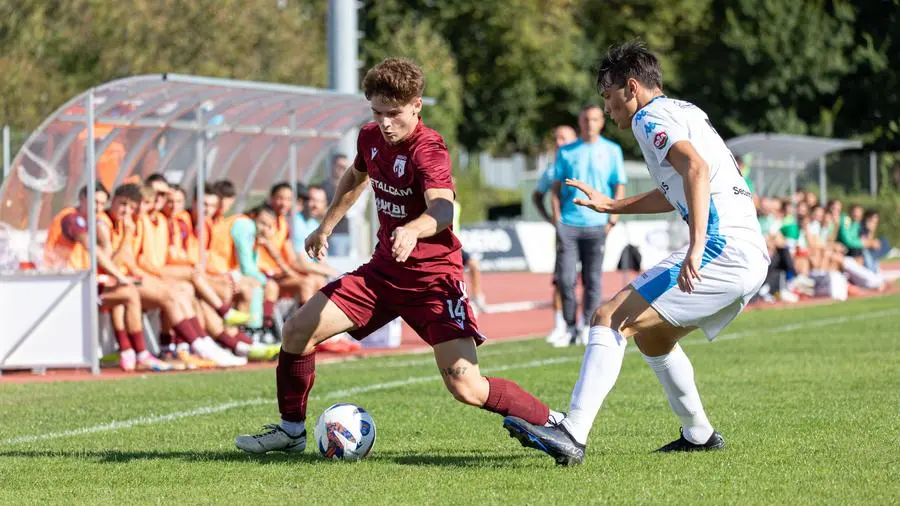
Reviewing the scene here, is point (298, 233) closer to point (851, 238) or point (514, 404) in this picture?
point (514, 404)

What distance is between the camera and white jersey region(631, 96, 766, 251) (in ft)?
22.6

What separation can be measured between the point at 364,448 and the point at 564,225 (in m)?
7.64

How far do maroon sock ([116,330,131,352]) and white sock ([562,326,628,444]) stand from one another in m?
7.44

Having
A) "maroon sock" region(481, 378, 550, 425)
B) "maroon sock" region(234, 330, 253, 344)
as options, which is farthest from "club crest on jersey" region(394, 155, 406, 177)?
"maroon sock" region(234, 330, 253, 344)

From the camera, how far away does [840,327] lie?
1688 cm

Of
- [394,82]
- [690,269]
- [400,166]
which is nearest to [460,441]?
[400,166]

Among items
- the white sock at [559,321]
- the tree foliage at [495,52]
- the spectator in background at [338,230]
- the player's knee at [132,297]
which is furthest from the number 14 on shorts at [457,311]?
the tree foliage at [495,52]

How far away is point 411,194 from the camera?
7.23 meters

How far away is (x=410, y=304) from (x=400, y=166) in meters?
0.68

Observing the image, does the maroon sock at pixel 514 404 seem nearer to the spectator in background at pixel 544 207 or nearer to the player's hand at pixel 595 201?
the player's hand at pixel 595 201

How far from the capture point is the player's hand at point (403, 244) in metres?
6.44

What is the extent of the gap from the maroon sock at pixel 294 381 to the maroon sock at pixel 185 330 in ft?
21.0

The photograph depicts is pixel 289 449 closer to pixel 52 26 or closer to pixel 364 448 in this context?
pixel 364 448

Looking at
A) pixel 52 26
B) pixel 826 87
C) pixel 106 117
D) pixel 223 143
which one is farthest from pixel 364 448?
pixel 826 87
